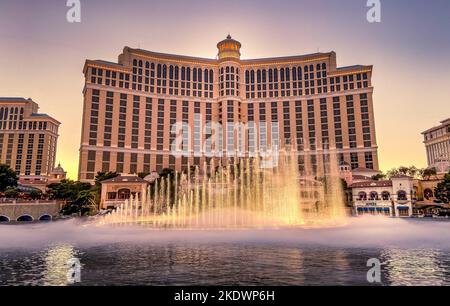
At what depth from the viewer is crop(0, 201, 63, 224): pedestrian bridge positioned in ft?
186

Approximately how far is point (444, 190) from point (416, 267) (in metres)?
63.5

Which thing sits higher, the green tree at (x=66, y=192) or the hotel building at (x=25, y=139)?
the hotel building at (x=25, y=139)

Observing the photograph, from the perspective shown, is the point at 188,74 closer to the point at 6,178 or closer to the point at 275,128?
the point at 275,128

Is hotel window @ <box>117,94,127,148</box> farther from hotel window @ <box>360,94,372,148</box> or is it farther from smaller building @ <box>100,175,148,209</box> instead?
hotel window @ <box>360,94,372,148</box>

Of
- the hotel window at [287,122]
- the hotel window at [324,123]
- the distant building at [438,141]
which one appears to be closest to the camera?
the hotel window at [324,123]

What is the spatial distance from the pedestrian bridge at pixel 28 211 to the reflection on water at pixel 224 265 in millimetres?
48084

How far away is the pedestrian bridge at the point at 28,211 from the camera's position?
56.7 meters

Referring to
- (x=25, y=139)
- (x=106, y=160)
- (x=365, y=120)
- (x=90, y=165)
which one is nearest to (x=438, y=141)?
(x=365, y=120)

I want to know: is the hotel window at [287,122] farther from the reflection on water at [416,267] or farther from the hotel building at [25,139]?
the hotel building at [25,139]

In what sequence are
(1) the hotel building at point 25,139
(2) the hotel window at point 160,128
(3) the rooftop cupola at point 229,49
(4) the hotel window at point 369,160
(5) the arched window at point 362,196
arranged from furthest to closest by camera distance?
(1) the hotel building at point 25,139, (3) the rooftop cupola at point 229,49, (2) the hotel window at point 160,128, (4) the hotel window at point 369,160, (5) the arched window at point 362,196

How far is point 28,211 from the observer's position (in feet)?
195

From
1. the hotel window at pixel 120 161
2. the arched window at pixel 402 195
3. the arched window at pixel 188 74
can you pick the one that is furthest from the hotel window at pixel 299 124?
the hotel window at pixel 120 161

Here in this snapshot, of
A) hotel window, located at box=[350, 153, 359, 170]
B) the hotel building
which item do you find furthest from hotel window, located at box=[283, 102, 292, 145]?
the hotel building
